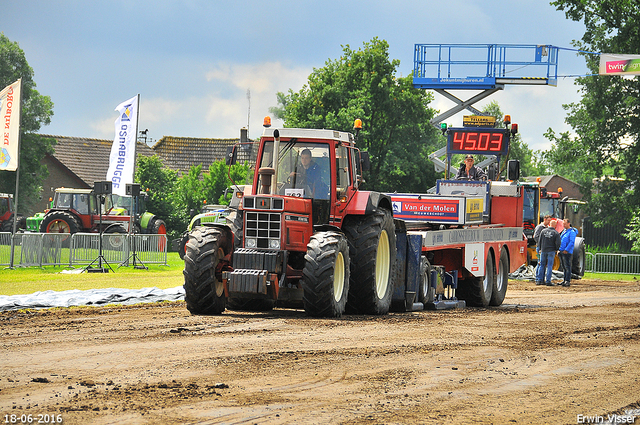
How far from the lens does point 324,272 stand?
35.9 ft

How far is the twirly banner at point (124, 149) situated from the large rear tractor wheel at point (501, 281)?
13455 millimetres

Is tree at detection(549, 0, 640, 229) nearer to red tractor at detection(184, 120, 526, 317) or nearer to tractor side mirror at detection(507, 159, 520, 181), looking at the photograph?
tractor side mirror at detection(507, 159, 520, 181)

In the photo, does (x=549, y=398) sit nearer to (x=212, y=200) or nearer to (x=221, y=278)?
(x=221, y=278)

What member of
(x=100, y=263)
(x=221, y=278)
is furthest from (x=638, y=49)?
(x=221, y=278)

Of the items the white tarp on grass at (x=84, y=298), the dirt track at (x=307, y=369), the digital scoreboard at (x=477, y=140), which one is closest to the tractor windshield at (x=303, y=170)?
the dirt track at (x=307, y=369)

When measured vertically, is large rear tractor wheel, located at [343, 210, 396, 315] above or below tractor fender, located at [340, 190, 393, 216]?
below

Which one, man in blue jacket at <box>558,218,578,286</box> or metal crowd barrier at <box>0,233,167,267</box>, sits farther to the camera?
man in blue jacket at <box>558,218,578,286</box>

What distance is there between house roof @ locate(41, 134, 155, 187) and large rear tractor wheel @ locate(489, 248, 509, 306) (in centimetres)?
4356

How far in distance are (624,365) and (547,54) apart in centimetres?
2501

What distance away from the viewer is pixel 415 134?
39062 millimetres

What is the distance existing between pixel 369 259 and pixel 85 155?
5144 cm

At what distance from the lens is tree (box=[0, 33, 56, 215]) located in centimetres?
4712

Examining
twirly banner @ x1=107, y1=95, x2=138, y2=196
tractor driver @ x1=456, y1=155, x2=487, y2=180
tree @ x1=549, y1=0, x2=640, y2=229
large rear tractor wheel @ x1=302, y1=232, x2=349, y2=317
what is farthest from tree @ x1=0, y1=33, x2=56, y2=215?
large rear tractor wheel @ x1=302, y1=232, x2=349, y2=317

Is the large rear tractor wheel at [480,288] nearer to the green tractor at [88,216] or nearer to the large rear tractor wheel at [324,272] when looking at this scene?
the large rear tractor wheel at [324,272]
